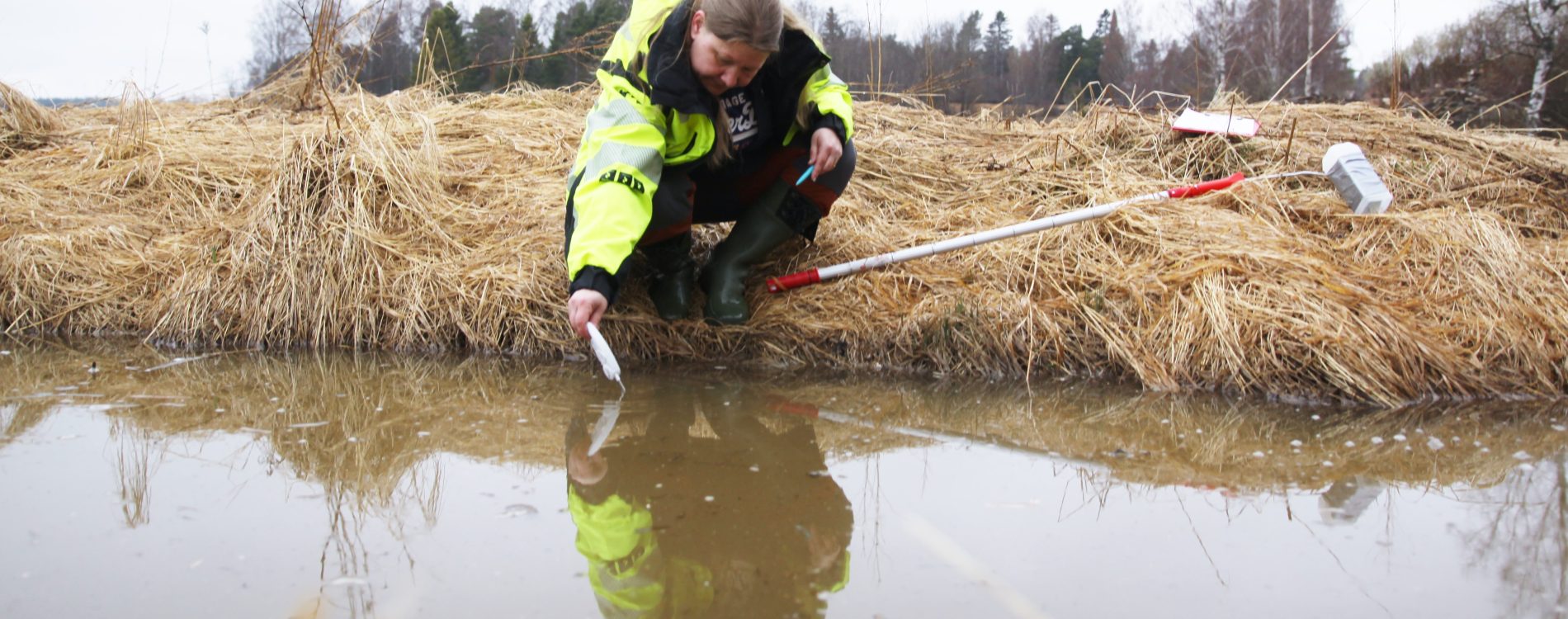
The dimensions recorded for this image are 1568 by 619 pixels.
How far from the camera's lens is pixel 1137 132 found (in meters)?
5.00

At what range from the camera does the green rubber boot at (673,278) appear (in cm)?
334

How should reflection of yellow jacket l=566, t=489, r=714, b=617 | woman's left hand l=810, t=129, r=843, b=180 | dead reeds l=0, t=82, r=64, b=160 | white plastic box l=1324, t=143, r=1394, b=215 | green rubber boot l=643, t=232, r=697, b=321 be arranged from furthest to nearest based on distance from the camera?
dead reeds l=0, t=82, r=64, b=160
white plastic box l=1324, t=143, r=1394, b=215
green rubber boot l=643, t=232, r=697, b=321
woman's left hand l=810, t=129, r=843, b=180
reflection of yellow jacket l=566, t=489, r=714, b=617

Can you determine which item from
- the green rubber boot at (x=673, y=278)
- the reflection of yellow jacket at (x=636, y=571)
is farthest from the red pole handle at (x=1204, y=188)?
the reflection of yellow jacket at (x=636, y=571)

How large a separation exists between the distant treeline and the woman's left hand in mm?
2446

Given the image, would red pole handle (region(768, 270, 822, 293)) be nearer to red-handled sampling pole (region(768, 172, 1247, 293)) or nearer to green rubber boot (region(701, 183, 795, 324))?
red-handled sampling pole (region(768, 172, 1247, 293))

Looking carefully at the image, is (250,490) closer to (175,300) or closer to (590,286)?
(590,286)

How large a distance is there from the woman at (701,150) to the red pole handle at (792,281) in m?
0.12

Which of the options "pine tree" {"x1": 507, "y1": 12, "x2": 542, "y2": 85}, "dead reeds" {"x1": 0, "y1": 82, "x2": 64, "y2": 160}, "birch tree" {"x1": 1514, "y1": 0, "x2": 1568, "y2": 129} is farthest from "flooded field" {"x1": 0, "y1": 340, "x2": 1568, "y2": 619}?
"birch tree" {"x1": 1514, "y1": 0, "x2": 1568, "y2": 129}

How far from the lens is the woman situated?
8.77ft

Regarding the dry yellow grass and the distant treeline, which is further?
the distant treeline

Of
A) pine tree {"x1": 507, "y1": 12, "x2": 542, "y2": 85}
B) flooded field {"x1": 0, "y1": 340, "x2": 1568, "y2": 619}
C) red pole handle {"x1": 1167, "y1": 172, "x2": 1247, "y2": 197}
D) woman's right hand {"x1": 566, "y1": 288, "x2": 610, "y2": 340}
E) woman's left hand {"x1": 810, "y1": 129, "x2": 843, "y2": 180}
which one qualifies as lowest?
flooded field {"x1": 0, "y1": 340, "x2": 1568, "y2": 619}

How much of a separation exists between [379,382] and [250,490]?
3.49 feet

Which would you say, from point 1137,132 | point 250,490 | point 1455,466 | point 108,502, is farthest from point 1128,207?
point 108,502

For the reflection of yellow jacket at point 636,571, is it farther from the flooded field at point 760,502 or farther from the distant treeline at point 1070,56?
the distant treeline at point 1070,56
